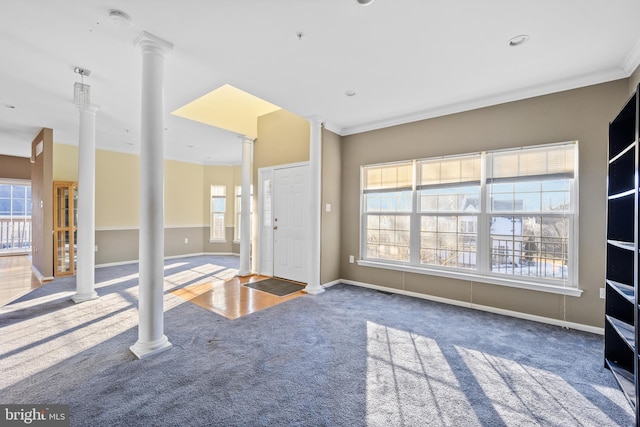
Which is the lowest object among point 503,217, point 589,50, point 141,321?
point 141,321

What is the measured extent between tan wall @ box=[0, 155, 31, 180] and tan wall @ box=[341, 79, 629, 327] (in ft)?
29.3

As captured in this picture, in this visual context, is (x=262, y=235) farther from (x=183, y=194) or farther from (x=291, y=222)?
(x=183, y=194)

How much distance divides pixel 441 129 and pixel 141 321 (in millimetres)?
4235

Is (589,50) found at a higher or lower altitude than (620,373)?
higher

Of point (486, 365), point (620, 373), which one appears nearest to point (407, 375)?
point (486, 365)

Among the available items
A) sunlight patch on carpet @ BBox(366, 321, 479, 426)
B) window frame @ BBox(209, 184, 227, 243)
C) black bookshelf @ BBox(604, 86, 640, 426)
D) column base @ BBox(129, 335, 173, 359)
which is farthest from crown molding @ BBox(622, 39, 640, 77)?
window frame @ BBox(209, 184, 227, 243)

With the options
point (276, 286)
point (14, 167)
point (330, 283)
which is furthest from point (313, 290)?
point (14, 167)

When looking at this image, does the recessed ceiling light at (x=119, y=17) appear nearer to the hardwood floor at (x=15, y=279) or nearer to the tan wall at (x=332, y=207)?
the tan wall at (x=332, y=207)

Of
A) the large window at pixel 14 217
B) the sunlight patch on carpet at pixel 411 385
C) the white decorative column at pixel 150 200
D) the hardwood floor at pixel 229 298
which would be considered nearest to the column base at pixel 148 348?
the white decorative column at pixel 150 200

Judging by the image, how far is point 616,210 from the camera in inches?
87.8

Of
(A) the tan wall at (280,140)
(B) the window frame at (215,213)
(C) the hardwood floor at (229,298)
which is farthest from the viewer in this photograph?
(B) the window frame at (215,213)

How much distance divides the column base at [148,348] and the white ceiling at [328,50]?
2670 millimetres

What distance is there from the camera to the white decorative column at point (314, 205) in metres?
4.30

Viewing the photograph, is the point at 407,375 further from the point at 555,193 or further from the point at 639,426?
the point at 555,193
